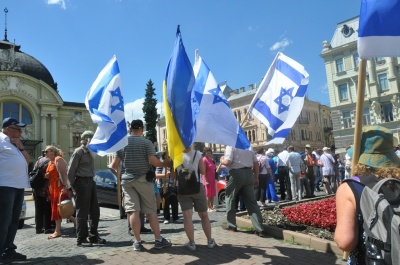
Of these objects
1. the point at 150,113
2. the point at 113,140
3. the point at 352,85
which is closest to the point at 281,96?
the point at 113,140

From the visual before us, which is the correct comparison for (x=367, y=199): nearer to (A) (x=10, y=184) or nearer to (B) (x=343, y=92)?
(A) (x=10, y=184)

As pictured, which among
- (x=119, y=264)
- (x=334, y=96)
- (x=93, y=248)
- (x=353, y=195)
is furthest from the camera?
(x=334, y=96)

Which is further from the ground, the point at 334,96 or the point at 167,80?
the point at 334,96

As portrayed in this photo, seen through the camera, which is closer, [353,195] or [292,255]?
[353,195]

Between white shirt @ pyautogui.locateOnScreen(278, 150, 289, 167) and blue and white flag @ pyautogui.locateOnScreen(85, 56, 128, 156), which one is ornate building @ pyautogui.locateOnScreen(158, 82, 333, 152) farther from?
blue and white flag @ pyautogui.locateOnScreen(85, 56, 128, 156)

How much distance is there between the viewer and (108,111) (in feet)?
20.1

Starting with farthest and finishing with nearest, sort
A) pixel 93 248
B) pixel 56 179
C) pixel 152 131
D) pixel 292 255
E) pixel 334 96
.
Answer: pixel 152 131
pixel 334 96
pixel 56 179
pixel 93 248
pixel 292 255

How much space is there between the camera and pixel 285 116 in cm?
601

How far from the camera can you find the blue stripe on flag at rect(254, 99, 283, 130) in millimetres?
6012

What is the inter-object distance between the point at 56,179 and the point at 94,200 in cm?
134

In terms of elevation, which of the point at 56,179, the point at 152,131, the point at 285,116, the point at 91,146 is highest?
the point at 152,131

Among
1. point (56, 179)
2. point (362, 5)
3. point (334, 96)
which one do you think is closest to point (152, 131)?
point (334, 96)

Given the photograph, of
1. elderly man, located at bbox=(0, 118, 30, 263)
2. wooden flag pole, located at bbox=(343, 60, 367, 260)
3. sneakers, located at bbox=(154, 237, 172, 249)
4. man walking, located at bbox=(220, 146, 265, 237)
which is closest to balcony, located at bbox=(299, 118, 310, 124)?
man walking, located at bbox=(220, 146, 265, 237)

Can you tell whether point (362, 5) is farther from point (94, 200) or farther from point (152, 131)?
point (152, 131)
